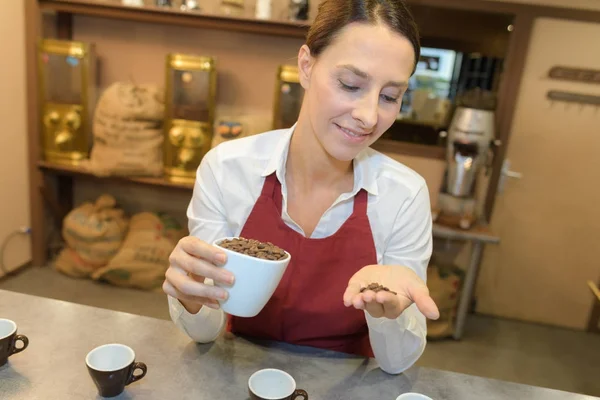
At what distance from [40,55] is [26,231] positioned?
108 cm

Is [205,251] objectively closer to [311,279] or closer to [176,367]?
[176,367]

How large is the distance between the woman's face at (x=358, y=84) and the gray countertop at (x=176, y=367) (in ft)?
1.56

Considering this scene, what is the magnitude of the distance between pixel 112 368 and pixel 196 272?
247 millimetres

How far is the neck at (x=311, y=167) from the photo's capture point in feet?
4.15

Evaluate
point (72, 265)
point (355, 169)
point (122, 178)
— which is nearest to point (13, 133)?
point (122, 178)

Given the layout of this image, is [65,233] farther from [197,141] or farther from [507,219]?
[507,219]

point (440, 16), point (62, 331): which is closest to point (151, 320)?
point (62, 331)

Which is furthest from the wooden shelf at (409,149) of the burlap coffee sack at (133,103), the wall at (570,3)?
the burlap coffee sack at (133,103)

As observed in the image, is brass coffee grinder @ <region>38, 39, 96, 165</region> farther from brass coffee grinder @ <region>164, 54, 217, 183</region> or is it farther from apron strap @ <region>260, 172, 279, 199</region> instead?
apron strap @ <region>260, 172, 279, 199</region>

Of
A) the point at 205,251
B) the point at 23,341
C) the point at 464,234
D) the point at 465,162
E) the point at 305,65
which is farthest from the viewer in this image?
the point at 465,162

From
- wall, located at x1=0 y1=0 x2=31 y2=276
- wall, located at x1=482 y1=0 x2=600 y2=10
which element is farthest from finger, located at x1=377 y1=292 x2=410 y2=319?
wall, located at x1=0 y1=0 x2=31 y2=276

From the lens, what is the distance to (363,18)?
1.06 metres

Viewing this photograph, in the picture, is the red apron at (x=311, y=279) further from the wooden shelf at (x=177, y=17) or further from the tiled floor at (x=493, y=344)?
the wooden shelf at (x=177, y=17)

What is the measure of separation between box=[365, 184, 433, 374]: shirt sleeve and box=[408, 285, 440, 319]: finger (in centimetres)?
17
